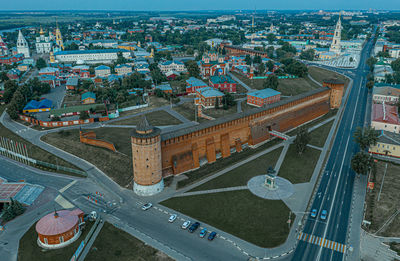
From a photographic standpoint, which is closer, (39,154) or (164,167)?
Answer: (164,167)

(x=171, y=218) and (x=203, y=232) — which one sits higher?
(x=203, y=232)

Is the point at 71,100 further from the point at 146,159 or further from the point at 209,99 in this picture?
the point at 146,159

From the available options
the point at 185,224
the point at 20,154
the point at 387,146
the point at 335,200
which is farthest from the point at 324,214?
the point at 20,154

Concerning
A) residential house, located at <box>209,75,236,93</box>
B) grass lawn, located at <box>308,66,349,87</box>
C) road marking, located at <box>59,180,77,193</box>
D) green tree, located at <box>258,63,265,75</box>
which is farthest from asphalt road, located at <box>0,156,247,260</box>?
grass lawn, located at <box>308,66,349,87</box>

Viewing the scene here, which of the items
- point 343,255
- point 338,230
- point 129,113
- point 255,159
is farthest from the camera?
point 129,113

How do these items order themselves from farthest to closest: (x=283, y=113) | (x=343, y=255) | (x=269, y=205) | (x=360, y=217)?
(x=283, y=113)
(x=269, y=205)
(x=360, y=217)
(x=343, y=255)

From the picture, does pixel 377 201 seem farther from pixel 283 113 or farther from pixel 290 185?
pixel 283 113

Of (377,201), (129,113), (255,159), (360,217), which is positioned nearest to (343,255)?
(360,217)

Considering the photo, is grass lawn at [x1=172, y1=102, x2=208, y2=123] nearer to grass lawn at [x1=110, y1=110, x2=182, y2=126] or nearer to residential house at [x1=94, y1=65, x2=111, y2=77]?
grass lawn at [x1=110, y1=110, x2=182, y2=126]
